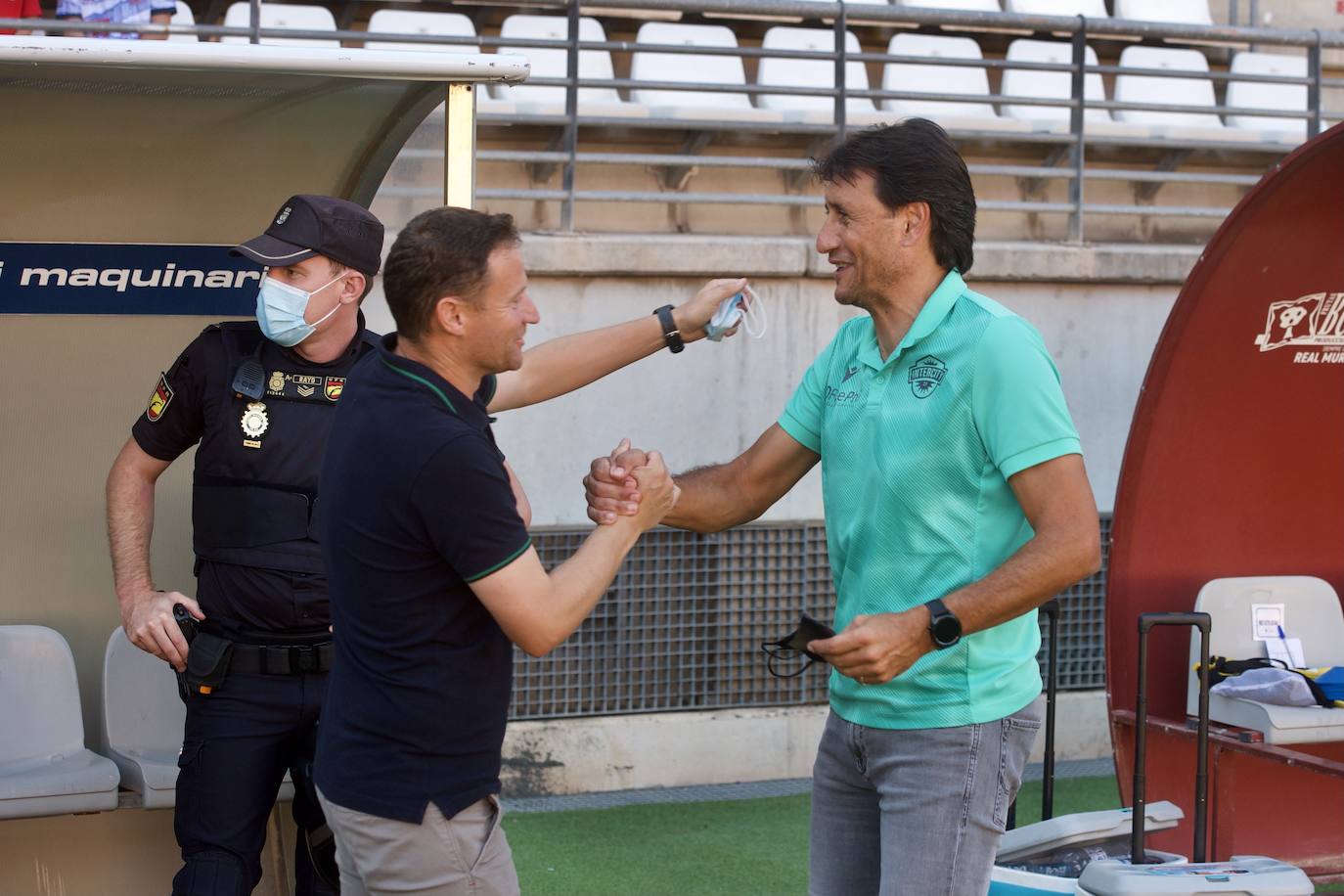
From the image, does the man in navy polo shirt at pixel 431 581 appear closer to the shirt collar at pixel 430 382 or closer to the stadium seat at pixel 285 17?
the shirt collar at pixel 430 382

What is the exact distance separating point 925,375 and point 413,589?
38.9 inches

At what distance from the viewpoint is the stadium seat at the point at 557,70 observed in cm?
691

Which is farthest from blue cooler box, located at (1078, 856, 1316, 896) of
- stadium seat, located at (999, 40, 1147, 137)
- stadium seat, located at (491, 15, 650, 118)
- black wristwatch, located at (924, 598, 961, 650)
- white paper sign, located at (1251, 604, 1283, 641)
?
stadium seat, located at (999, 40, 1147, 137)

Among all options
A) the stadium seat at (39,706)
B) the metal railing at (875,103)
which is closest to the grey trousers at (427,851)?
the stadium seat at (39,706)

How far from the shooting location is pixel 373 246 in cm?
359

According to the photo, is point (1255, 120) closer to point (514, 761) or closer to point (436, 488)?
point (514, 761)

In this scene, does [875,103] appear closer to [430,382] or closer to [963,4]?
[963,4]

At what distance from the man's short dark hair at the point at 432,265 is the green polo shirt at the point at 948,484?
786 millimetres

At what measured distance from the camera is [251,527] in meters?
3.57

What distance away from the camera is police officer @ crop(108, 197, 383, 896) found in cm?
350

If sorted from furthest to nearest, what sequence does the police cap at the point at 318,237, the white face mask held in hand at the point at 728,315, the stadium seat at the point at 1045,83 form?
the stadium seat at the point at 1045,83, the white face mask held in hand at the point at 728,315, the police cap at the point at 318,237

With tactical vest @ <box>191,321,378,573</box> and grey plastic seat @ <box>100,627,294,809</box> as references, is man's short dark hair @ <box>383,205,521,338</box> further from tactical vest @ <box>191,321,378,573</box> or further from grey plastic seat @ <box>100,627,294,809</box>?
grey plastic seat @ <box>100,627,294,809</box>

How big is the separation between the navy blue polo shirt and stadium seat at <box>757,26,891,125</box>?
5.12 metres

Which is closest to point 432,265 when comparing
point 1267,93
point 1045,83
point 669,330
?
point 669,330
